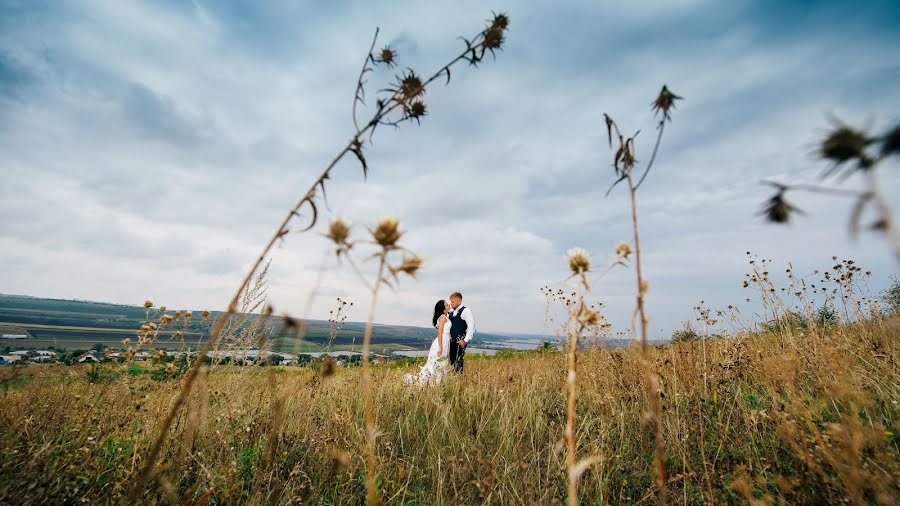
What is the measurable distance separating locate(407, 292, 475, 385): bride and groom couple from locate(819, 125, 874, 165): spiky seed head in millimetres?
6944

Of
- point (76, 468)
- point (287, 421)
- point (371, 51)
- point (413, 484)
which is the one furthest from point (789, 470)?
point (76, 468)

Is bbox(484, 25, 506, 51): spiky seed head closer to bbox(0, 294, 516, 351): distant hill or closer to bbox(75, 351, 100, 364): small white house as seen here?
bbox(0, 294, 516, 351): distant hill

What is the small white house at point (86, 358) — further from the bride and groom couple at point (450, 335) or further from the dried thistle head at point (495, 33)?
the bride and groom couple at point (450, 335)

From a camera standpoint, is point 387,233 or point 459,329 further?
point 459,329

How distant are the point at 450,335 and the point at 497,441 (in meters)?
5.42

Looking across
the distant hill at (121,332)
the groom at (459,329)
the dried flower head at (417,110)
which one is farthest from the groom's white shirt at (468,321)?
the dried flower head at (417,110)

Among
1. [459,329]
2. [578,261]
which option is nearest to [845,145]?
[578,261]

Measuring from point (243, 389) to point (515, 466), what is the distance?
2.91 m

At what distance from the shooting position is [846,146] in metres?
0.66

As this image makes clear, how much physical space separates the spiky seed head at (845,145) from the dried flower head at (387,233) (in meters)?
0.91

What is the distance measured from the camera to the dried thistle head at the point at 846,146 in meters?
0.64

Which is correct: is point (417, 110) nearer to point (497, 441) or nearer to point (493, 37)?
point (493, 37)

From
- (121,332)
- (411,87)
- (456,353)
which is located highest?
(411,87)

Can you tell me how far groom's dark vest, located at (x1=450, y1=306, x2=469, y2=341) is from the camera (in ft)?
28.9
